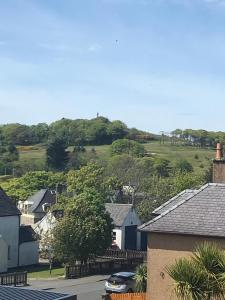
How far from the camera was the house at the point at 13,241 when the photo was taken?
2078 inches

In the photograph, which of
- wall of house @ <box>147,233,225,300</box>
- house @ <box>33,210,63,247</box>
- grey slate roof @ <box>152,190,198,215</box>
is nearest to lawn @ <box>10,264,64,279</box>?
house @ <box>33,210,63,247</box>

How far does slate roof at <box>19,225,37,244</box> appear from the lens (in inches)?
2170

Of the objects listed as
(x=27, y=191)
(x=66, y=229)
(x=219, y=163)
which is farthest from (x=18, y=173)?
(x=219, y=163)

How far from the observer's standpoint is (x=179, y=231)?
87.5ft

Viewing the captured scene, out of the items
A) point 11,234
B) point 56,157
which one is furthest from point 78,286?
point 56,157

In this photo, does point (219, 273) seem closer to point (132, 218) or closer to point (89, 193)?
point (89, 193)

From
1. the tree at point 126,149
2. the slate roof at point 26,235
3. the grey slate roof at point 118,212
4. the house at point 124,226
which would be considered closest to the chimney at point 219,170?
the slate roof at point 26,235

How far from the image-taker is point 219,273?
19.6 meters

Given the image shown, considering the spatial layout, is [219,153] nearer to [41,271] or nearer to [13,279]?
[13,279]

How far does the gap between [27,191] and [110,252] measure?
44056mm

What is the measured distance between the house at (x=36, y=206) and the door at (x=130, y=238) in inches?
553

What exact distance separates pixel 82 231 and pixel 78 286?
21.3 ft

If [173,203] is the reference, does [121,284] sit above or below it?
below

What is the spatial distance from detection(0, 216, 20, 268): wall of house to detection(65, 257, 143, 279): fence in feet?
25.3
